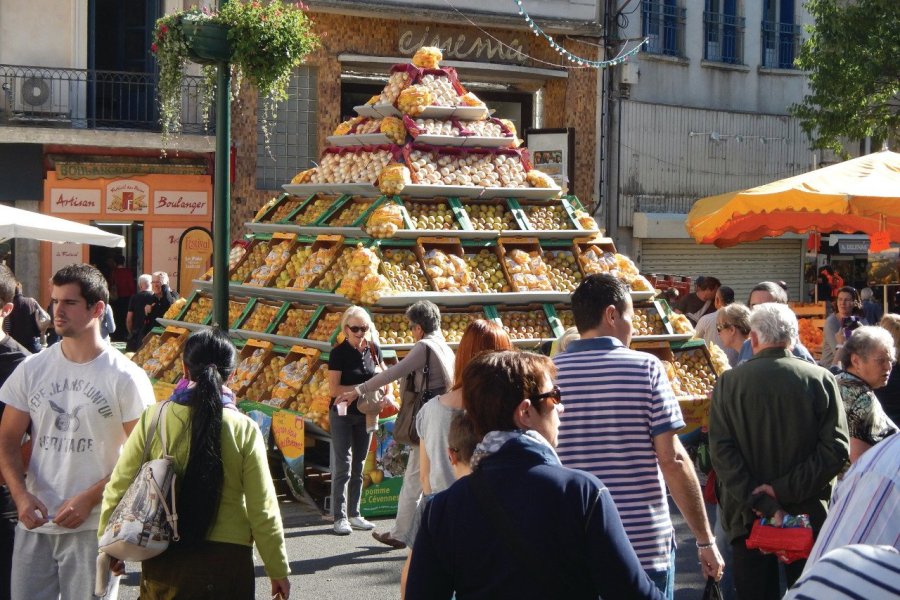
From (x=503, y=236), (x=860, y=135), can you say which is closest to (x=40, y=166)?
(x=503, y=236)

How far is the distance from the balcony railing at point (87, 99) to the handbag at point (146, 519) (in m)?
16.1

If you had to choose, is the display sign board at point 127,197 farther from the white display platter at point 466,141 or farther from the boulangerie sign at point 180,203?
the white display platter at point 466,141

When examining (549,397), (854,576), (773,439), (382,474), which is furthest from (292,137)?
(854,576)

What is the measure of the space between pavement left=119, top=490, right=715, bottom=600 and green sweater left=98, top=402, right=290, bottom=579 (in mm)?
3108

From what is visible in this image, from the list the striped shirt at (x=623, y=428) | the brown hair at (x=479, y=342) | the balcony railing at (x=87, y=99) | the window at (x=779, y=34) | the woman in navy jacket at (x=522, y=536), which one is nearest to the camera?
the woman in navy jacket at (x=522, y=536)

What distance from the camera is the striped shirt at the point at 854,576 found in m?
1.74

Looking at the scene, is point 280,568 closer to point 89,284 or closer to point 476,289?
point 89,284

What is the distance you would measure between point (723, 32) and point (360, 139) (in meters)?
17.3

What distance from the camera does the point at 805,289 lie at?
28359 millimetres

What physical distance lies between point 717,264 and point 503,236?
15.9 meters

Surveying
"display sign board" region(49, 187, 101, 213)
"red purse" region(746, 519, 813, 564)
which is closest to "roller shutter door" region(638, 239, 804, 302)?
"display sign board" region(49, 187, 101, 213)

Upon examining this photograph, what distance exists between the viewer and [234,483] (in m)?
4.49

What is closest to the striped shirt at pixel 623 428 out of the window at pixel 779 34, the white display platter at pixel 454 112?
the white display platter at pixel 454 112

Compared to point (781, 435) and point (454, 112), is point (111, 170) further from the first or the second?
point (781, 435)
